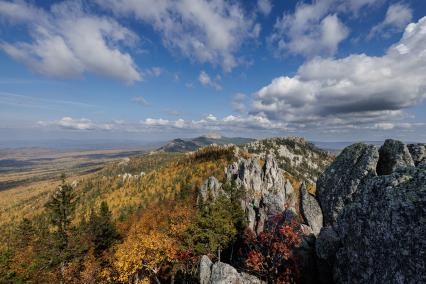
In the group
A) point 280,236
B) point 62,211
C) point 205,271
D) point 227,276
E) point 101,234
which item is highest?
point 280,236

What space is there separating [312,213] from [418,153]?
1854 cm

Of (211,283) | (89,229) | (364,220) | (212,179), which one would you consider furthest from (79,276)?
(212,179)

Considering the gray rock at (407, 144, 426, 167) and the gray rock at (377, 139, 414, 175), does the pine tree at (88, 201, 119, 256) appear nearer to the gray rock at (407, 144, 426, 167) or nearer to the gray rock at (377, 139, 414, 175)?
the gray rock at (377, 139, 414, 175)

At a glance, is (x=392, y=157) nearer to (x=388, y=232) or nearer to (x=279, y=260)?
(x=388, y=232)

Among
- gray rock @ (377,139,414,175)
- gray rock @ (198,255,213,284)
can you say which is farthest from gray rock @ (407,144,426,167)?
gray rock @ (198,255,213,284)

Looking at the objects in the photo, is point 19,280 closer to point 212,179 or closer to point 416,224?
point 416,224

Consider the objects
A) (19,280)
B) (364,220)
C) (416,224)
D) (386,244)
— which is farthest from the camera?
(19,280)

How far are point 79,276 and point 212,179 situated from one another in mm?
88495

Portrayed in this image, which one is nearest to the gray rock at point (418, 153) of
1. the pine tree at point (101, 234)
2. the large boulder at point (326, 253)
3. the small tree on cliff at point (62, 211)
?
the large boulder at point (326, 253)

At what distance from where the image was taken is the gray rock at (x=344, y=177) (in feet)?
97.8

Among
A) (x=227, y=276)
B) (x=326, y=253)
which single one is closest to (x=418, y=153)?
(x=326, y=253)

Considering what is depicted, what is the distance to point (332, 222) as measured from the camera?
3247 centimetres

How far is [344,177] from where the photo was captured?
103 feet

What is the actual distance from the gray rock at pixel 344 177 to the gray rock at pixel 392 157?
115 cm
